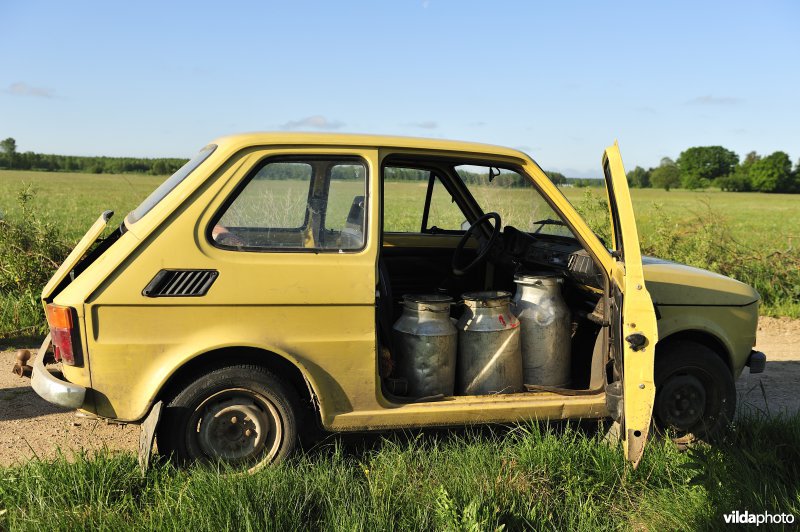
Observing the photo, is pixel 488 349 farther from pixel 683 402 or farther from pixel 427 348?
pixel 683 402

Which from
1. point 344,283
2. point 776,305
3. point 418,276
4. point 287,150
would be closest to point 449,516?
point 344,283

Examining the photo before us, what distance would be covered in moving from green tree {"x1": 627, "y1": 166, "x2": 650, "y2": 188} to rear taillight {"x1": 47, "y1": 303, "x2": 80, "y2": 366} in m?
76.0

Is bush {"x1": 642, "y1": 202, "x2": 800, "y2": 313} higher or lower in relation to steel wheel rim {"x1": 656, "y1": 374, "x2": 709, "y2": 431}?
higher

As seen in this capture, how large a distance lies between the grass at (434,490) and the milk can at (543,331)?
1.31 ft

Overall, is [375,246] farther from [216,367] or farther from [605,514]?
[605,514]

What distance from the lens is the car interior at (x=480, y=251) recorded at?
13.0ft

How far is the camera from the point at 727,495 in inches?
131

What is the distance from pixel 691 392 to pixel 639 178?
80824 mm

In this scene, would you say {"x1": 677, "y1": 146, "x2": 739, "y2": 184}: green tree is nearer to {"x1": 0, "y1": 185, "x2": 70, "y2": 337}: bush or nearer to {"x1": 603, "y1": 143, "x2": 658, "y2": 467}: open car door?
{"x1": 0, "y1": 185, "x2": 70, "y2": 337}: bush

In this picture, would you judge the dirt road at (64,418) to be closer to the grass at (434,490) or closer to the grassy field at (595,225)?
the grass at (434,490)

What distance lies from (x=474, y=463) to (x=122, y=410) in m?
1.81

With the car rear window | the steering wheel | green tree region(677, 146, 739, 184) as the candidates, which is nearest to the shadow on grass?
the car rear window

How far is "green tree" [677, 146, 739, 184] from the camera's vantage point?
311 ft

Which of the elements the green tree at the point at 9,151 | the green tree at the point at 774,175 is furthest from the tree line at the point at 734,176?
the green tree at the point at 9,151
